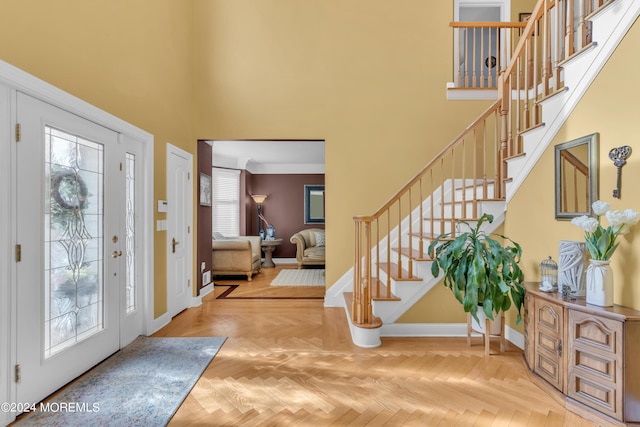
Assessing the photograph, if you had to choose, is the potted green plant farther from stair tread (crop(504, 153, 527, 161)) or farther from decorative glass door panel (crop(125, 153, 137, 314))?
decorative glass door panel (crop(125, 153, 137, 314))

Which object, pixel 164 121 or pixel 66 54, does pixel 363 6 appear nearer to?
pixel 164 121

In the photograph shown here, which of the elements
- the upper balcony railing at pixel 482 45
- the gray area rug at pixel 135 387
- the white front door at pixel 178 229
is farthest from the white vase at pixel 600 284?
the white front door at pixel 178 229

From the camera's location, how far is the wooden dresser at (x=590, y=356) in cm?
164

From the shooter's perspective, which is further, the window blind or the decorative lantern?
the window blind

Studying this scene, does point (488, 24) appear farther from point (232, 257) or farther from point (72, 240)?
point (232, 257)

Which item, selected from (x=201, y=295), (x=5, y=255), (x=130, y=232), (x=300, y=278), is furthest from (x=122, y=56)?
(x=300, y=278)

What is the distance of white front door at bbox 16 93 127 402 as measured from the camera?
1.86 metres

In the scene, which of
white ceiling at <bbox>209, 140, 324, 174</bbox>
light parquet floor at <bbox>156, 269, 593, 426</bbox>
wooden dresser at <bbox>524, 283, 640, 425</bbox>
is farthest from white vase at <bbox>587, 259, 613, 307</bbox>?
white ceiling at <bbox>209, 140, 324, 174</bbox>

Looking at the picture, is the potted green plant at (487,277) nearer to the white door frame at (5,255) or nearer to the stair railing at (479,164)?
the stair railing at (479,164)

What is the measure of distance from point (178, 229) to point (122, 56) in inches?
73.8

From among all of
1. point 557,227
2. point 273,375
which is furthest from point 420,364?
point 557,227

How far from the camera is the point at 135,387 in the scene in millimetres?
2135

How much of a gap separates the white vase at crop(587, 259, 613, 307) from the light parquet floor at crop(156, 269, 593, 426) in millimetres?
702

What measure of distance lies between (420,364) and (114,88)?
11.1 feet
